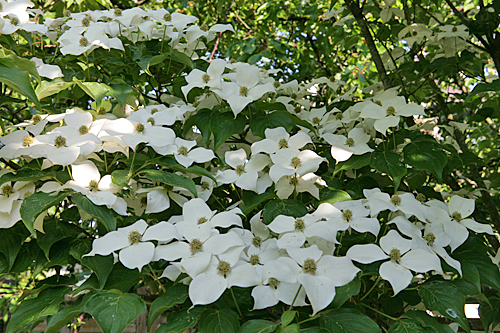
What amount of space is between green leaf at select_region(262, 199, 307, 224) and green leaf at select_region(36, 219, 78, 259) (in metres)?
0.54

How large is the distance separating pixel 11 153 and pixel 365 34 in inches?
60.6

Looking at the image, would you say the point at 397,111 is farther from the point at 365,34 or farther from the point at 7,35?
the point at 7,35

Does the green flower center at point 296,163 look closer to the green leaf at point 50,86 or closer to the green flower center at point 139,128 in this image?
the green flower center at point 139,128

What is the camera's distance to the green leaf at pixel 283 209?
3.74 ft

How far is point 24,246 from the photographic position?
1.19 m

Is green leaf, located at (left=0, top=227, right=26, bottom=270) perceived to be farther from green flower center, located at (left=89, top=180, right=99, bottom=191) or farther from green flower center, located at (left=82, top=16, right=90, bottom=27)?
green flower center, located at (left=82, top=16, right=90, bottom=27)

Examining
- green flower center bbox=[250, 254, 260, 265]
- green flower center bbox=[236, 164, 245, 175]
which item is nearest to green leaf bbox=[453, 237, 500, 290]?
green flower center bbox=[250, 254, 260, 265]

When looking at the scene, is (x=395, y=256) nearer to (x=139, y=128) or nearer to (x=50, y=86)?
(x=139, y=128)

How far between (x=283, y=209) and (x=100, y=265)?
482mm

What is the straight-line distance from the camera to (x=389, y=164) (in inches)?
48.4

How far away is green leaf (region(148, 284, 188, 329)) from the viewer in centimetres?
92

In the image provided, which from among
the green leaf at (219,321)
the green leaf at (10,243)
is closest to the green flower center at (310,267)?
the green leaf at (219,321)

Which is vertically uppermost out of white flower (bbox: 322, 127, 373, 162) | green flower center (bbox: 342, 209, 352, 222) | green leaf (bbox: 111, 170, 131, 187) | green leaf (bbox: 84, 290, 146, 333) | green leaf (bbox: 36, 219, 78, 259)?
white flower (bbox: 322, 127, 373, 162)

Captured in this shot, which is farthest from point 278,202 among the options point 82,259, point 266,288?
point 82,259
